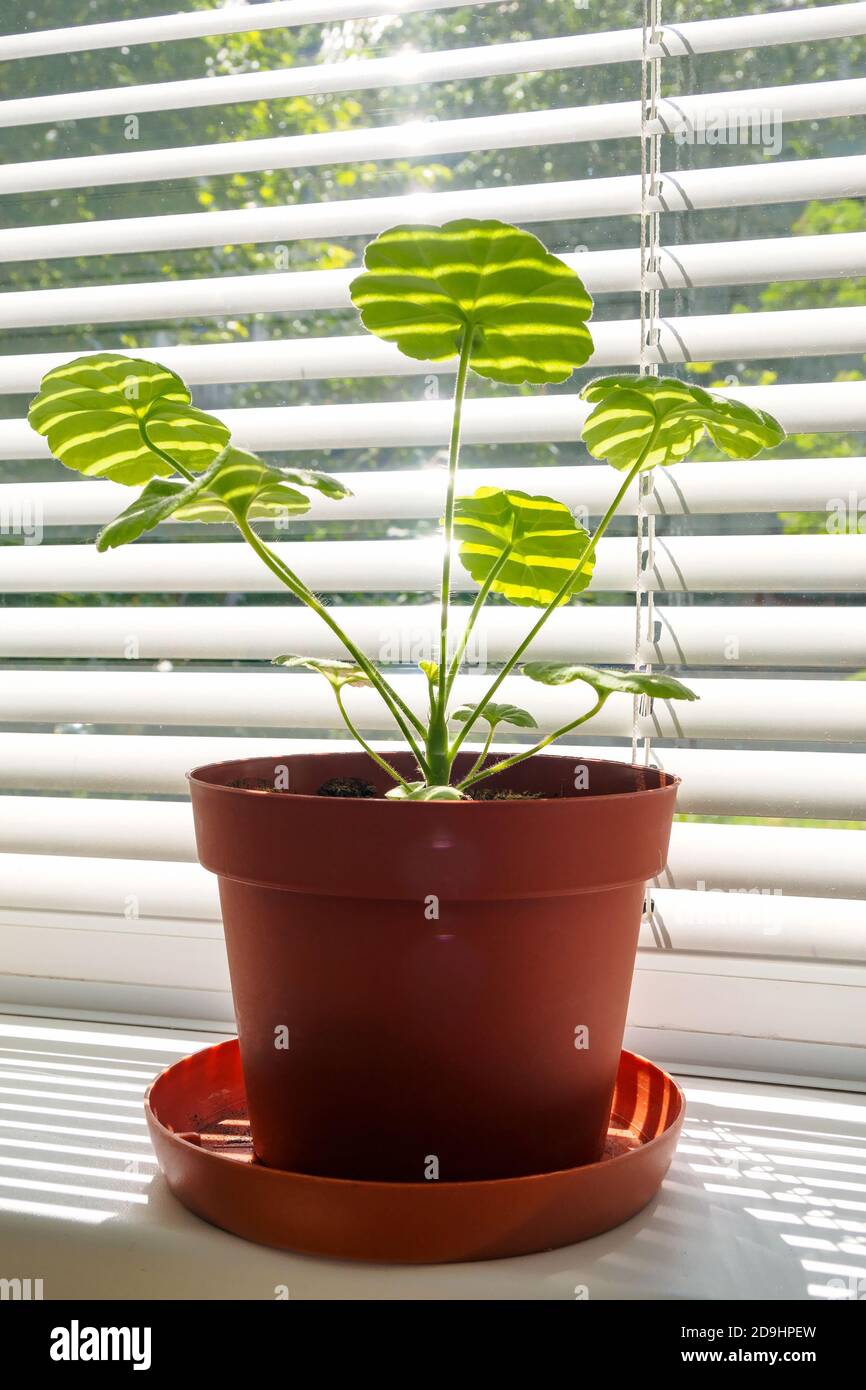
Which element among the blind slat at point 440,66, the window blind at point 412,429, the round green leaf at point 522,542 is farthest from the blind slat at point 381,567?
the blind slat at point 440,66

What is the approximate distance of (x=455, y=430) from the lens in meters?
0.72

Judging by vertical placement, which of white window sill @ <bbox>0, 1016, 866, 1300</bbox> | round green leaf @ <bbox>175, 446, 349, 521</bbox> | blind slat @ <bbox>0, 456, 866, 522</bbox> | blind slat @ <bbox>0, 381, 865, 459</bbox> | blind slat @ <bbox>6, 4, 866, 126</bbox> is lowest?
white window sill @ <bbox>0, 1016, 866, 1300</bbox>

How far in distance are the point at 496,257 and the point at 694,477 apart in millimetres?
356

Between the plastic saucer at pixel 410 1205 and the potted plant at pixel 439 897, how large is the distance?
0.08 feet

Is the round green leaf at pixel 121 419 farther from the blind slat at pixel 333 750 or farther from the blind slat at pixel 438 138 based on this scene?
the blind slat at pixel 438 138

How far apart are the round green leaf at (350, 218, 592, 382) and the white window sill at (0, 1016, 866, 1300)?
0.54 meters

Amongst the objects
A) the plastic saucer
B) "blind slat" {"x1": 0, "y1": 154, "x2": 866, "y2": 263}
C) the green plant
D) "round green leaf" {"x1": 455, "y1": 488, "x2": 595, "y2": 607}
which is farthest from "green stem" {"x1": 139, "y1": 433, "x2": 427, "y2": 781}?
"blind slat" {"x1": 0, "y1": 154, "x2": 866, "y2": 263}

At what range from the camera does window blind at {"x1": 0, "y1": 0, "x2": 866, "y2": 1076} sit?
36.3 inches

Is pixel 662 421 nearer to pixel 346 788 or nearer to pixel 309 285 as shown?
pixel 346 788

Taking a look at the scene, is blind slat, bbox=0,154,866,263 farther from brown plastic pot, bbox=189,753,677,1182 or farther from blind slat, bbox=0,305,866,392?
brown plastic pot, bbox=189,753,677,1182

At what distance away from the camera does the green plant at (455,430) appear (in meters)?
0.64
